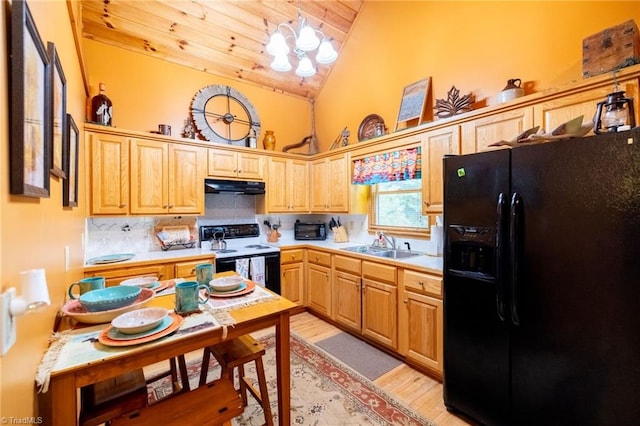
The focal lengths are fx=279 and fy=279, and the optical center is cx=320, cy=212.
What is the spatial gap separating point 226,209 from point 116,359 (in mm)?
2705

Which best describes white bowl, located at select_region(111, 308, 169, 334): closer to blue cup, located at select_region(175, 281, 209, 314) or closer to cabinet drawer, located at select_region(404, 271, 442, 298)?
blue cup, located at select_region(175, 281, 209, 314)

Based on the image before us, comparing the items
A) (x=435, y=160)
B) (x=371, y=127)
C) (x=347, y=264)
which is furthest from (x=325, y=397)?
(x=371, y=127)

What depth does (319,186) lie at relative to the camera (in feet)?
12.6

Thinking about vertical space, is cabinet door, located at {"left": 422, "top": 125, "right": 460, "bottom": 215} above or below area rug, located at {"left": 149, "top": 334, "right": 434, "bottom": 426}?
above

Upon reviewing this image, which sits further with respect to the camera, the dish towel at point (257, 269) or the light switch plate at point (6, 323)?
the dish towel at point (257, 269)

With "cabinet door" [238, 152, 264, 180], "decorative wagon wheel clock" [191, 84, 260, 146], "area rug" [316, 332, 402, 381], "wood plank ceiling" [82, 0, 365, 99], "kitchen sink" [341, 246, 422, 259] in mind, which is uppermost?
"wood plank ceiling" [82, 0, 365, 99]

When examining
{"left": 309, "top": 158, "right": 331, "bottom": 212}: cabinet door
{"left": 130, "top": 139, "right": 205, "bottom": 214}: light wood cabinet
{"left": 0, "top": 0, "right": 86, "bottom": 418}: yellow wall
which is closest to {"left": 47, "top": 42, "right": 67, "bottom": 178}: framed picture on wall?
{"left": 0, "top": 0, "right": 86, "bottom": 418}: yellow wall

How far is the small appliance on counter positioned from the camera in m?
3.92

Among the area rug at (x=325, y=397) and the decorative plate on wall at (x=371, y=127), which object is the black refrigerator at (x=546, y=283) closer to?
the area rug at (x=325, y=397)

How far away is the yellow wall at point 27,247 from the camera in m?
0.62

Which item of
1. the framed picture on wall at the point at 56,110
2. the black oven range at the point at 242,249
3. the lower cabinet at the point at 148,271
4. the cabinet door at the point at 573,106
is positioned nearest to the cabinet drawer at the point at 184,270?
the lower cabinet at the point at 148,271

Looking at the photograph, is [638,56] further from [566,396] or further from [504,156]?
[566,396]

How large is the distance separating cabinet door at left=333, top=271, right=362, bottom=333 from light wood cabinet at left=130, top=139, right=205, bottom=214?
1.76 m

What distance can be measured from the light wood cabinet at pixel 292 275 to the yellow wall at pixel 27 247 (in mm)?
2276
